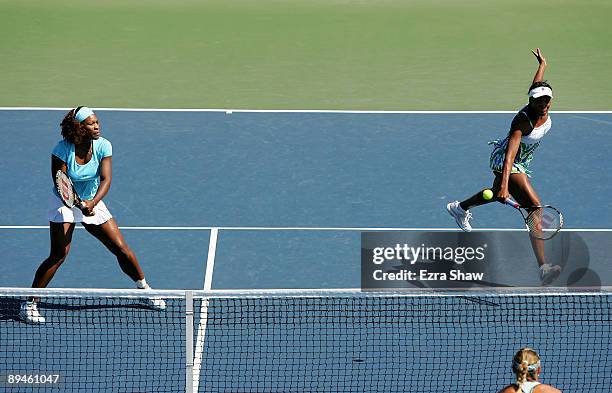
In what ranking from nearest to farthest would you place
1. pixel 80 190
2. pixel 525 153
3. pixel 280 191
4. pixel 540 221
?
pixel 80 190 < pixel 540 221 < pixel 525 153 < pixel 280 191

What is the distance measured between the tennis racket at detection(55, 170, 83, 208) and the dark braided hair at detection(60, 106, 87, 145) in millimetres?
342

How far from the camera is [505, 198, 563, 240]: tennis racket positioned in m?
11.2

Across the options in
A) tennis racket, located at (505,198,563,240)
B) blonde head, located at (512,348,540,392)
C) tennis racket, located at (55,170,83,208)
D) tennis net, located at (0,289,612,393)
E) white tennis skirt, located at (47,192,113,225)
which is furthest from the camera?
tennis racket, located at (505,198,563,240)

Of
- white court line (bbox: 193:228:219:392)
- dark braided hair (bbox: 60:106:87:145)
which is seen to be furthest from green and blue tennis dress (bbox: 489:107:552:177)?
dark braided hair (bbox: 60:106:87:145)

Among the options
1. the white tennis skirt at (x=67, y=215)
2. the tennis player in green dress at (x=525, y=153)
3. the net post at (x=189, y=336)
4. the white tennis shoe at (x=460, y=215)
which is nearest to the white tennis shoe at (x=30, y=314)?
the white tennis skirt at (x=67, y=215)

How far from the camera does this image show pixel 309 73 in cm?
1850

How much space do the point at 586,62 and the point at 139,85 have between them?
7608 millimetres

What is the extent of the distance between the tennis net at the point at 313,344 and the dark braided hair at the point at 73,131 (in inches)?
62.1

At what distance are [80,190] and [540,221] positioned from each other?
15.4ft

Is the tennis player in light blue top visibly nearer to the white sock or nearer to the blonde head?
the white sock

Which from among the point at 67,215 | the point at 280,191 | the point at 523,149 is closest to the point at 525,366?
the point at 523,149

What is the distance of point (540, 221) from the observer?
37.3ft

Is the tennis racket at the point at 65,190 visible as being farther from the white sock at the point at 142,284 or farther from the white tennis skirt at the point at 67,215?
the white sock at the point at 142,284

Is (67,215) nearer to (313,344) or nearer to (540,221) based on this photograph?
(313,344)
